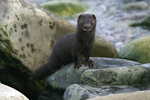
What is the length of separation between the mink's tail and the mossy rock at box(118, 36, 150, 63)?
2370 mm

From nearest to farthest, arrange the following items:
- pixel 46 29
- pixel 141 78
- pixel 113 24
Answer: pixel 141 78 < pixel 46 29 < pixel 113 24

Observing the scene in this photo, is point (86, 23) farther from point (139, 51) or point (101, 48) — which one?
point (139, 51)

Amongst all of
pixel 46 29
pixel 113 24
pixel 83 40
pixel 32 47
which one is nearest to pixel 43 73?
pixel 32 47

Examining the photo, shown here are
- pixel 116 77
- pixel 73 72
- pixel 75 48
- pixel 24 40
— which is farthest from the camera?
pixel 24 40

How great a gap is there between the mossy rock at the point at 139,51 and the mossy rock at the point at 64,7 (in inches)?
343

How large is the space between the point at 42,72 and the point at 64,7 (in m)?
10.4

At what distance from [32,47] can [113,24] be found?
331 inches

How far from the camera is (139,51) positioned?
662cm

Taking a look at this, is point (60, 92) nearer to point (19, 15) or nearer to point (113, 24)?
point (19, 15)

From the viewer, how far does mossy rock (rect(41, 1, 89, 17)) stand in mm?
15117

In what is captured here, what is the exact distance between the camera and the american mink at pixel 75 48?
489 centimetres

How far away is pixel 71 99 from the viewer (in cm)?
376

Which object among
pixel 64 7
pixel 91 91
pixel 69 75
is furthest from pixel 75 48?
pixel 64 7

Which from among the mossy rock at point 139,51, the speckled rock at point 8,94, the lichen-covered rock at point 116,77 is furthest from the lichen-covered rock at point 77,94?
the mossy rock at point 139,51
